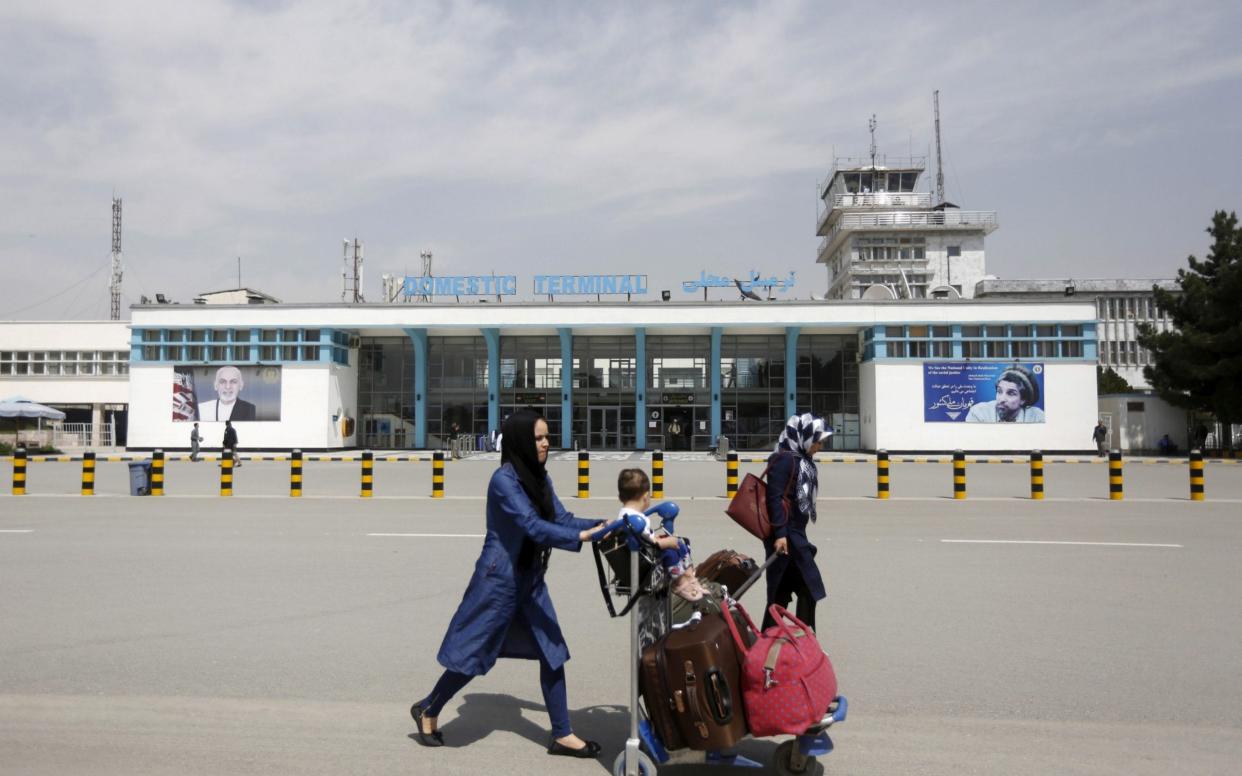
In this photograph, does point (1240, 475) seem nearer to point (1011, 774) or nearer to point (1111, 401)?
point (1111, 401)

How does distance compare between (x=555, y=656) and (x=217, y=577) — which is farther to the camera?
(x=217, y=577)

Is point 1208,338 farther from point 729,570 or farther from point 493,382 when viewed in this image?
point 729,570

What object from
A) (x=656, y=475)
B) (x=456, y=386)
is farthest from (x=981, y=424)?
(x=656, y=475)

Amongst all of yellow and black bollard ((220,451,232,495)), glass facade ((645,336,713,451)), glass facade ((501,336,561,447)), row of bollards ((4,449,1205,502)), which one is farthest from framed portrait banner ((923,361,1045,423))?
yellow and black bollard ((220,451,232,495))

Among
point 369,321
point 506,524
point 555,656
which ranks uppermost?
point 369,321

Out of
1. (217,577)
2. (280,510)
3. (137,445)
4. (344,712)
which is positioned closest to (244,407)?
(137,445)

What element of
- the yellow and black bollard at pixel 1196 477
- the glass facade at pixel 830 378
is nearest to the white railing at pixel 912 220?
the glass facade at pixel 830 378

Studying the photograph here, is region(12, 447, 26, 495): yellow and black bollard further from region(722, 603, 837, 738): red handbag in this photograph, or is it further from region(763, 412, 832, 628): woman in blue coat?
region(722, 603, 837, 738): red handbag

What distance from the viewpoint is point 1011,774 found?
3.92 meters

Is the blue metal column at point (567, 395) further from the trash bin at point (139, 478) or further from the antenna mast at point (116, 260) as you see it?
the antenna mast at point (116, 260)

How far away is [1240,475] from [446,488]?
867 inches

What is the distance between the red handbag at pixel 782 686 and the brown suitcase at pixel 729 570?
84 centimetres

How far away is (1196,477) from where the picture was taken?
1602cm

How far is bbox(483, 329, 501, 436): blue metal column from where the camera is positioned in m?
41.7
